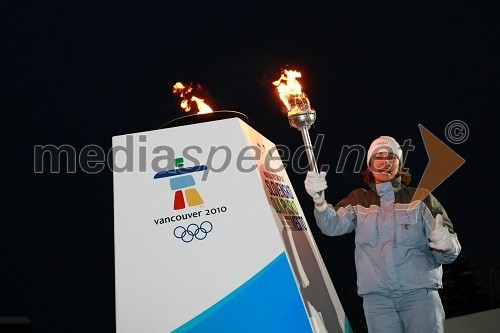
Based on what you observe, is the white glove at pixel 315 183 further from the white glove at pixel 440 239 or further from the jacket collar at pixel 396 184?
the white glove at pixel 440 239

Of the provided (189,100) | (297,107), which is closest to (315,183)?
(297,107)

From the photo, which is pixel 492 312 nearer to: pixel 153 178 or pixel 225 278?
pixel 225 278

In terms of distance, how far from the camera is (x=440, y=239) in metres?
2.92

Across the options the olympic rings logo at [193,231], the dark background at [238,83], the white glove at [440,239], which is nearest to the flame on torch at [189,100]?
the olympic rings logo at [193,231]

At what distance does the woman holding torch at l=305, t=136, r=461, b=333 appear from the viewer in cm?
299

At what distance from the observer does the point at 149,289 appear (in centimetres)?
259

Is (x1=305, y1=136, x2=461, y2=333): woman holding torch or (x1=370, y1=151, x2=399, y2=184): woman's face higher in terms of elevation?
(x1=370, y1=151, x2=399, y2=184): woman's face

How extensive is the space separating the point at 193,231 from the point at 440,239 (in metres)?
1.22

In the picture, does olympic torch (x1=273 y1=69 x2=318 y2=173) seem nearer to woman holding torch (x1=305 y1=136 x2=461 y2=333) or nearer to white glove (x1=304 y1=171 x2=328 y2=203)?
white glove (x1=304 y1=171 x2=328 y2=203)

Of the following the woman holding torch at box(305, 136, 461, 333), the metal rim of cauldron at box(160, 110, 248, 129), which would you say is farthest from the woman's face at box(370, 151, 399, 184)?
the metal rim of cauldron at box(160, 110, 248, 129)

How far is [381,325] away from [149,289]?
1215 millimetres

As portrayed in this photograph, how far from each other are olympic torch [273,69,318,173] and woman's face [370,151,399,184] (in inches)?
14.9

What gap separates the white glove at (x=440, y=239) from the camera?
2916mm

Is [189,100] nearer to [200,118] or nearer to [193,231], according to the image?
[200,118]
